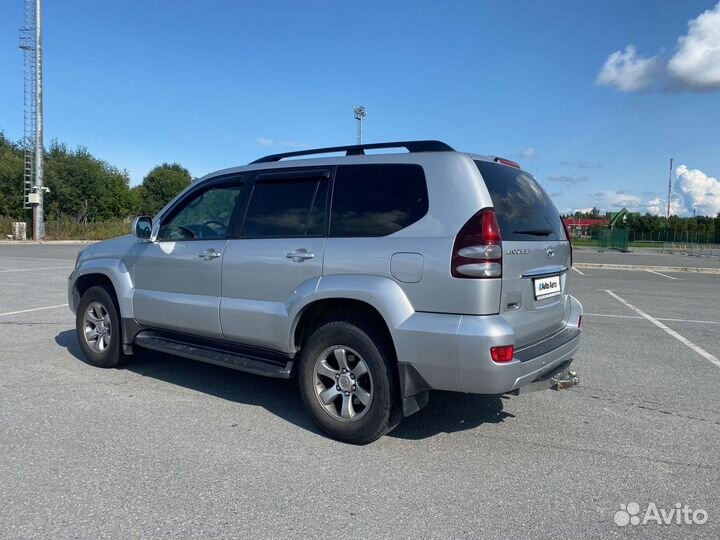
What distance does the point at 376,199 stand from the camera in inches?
155

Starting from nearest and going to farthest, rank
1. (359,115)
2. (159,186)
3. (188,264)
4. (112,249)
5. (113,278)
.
Result: (188,264) → (113,278) → (112,249) → (359,115) → (159,186)

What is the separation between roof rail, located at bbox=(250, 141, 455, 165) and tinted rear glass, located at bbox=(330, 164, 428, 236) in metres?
0.20

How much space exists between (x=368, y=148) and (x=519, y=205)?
3.93 ft

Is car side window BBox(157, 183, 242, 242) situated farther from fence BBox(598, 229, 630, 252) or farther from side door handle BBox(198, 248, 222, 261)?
fence BBox(598, 229, 630, 252)

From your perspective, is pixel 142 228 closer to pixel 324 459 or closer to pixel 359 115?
pixel 324 459

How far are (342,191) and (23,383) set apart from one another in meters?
3.56

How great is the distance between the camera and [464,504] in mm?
A: 3059

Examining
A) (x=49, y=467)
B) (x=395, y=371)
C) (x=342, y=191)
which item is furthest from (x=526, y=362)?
(x=49, y=467)

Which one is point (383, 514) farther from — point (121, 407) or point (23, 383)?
point (23, 383)

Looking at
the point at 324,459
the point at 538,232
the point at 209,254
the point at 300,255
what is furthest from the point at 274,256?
the point at 538,232

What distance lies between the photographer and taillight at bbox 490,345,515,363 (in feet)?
11.0

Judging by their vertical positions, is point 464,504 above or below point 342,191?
below

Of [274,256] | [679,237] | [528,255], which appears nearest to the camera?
[528,255]

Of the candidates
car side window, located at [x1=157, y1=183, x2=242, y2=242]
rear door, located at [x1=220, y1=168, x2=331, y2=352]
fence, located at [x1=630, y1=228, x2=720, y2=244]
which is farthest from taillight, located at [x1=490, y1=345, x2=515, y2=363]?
fence, located at [x1=630, y1=228, x2=720, y2=244]
